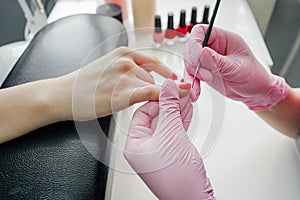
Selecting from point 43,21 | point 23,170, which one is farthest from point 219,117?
point 43,21

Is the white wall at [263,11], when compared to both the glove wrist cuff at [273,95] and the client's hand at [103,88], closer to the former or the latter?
the glove wrist cuff at [273,95]

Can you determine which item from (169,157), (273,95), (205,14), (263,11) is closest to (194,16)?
(205,14)

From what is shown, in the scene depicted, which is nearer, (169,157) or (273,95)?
(169,157)

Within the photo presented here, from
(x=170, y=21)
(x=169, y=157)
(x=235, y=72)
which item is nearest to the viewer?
(x=169, y=157)

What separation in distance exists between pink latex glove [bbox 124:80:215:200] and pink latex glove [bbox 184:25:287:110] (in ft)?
0.33

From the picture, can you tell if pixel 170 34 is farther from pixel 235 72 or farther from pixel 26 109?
pixel 26 109

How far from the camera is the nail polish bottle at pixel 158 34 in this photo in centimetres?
79

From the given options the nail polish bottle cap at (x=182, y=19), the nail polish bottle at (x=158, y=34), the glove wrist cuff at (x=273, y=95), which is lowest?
the glove wrist cuff at (x=273, y=95)

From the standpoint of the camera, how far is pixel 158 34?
2.60 ft

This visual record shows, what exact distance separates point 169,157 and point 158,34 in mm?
479

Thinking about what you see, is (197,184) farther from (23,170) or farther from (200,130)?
(23,170)

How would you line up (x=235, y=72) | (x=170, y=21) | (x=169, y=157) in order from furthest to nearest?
1. (x=170, y=21)
2. (x=235, y=72)
3. (x=169, y=157)

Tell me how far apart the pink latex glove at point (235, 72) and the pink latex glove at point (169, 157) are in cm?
10

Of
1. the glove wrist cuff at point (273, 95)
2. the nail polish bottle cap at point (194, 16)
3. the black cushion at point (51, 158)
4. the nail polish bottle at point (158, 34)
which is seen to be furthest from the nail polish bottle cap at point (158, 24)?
the glove wrist cuff at point (273, 95)
